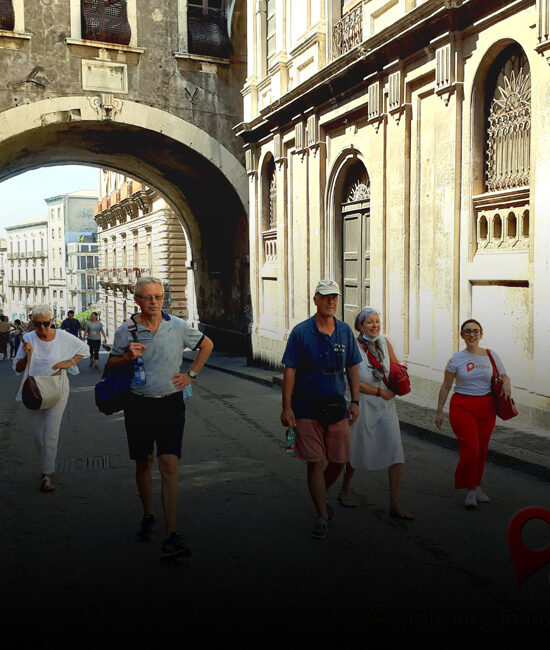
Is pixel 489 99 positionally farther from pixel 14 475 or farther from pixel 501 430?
pixel 14 475

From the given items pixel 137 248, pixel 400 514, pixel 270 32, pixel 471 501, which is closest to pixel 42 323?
pixel 400 514

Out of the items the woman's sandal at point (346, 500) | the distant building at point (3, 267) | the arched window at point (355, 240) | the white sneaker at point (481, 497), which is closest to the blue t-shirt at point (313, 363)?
the woman's sandal at point (346, 500)

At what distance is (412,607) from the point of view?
3.79 m

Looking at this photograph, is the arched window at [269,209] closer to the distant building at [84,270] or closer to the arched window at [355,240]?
the arched window at [355,240]

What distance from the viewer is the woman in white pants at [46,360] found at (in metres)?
6.38

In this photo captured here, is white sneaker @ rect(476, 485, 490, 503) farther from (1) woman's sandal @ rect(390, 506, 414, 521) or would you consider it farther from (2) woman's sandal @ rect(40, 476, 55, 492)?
(2) woman's sandal @ rect(40, 476, 55, 492)

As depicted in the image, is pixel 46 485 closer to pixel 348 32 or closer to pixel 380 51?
pixel 380 51

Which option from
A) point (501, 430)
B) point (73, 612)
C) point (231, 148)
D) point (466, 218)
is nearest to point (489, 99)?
point (466, 218)

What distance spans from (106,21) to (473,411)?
15497 mm

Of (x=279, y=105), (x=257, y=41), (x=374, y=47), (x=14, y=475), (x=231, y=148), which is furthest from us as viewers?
(x=231, y=148)

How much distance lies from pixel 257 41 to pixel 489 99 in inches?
356

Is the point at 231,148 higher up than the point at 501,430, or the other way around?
the point at 231,148

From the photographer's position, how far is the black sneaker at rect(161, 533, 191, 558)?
448cm

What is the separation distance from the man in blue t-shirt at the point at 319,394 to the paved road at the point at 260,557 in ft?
1.66
